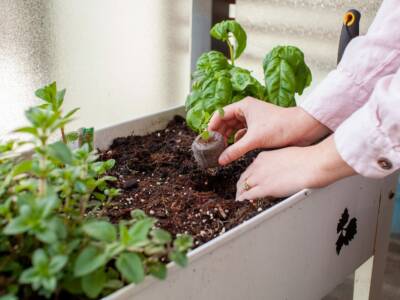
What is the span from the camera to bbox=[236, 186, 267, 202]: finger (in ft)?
2.81

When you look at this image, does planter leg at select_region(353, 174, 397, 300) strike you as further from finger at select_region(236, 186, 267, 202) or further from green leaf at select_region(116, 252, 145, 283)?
green leaf at select_region(116, 252, 145, 283)

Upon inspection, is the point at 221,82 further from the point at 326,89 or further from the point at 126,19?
the point at 126,19

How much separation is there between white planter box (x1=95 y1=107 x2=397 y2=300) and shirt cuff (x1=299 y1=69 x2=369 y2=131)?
11 cm

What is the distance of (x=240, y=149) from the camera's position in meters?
0.93

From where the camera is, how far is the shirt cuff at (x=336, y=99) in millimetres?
915

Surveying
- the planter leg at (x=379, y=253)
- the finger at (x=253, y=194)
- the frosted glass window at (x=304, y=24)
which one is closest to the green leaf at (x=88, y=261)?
the finger at (x=253, y=194)

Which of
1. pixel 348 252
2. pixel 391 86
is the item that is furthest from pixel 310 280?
pixel 391 86

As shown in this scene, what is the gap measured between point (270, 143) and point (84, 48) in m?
0.54

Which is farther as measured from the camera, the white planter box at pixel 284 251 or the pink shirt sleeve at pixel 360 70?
the pink shirt sleeve at pixel 360 70

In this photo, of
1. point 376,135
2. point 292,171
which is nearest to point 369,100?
point 376,135

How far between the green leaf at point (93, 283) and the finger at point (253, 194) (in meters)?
0.39

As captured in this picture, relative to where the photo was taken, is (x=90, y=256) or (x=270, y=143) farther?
(x=270, y=143)

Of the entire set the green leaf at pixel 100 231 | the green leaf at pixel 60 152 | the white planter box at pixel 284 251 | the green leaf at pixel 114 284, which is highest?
the green leaf at pixel 60 152

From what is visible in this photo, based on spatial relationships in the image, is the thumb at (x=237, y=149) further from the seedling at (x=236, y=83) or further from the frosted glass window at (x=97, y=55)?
the frosted glass window at (x=97, y=55)
